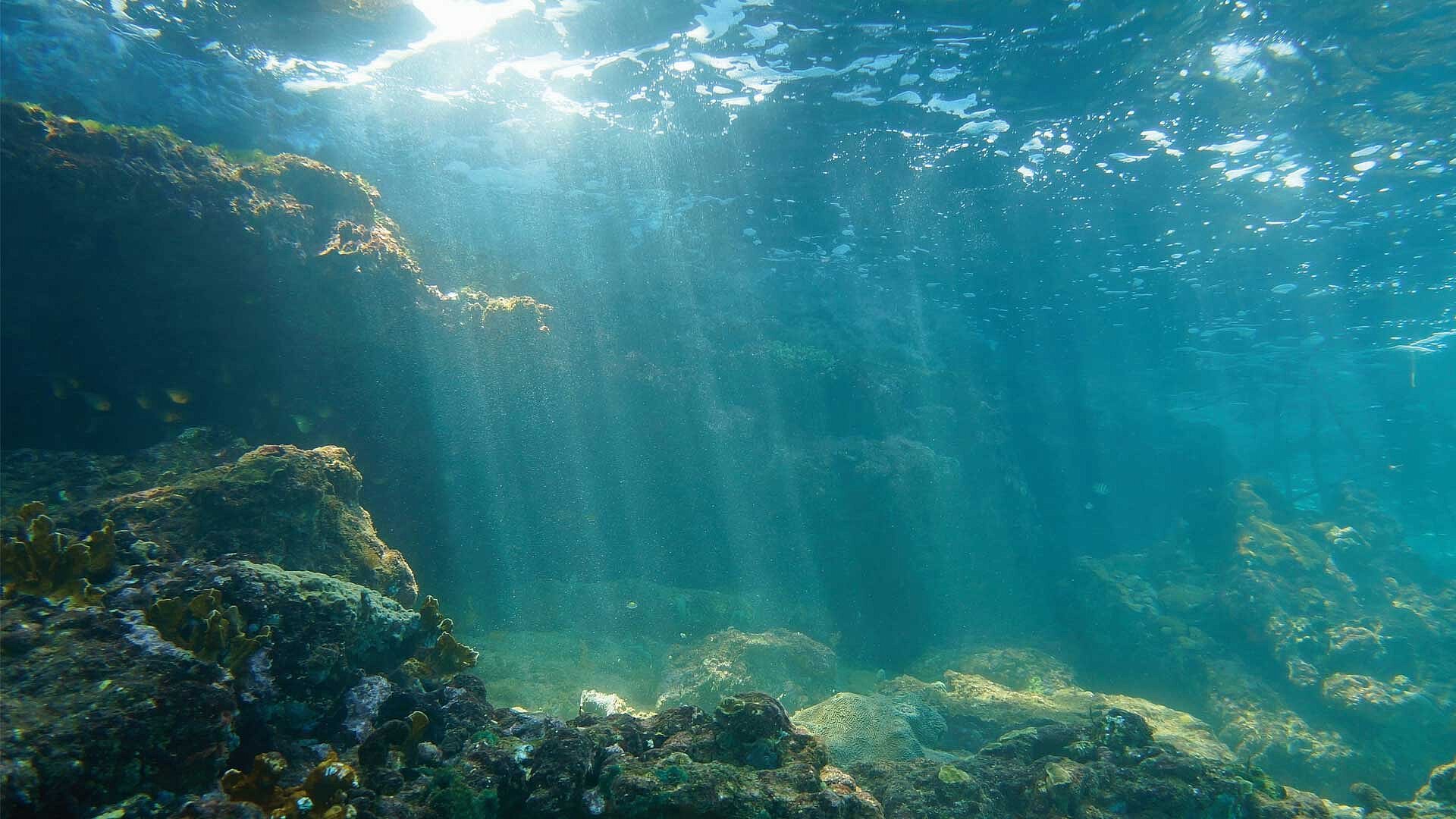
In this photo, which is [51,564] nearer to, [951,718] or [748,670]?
[748,670]

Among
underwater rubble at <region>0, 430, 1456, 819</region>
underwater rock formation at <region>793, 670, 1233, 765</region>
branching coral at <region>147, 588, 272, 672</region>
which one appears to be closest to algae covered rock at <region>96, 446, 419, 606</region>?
underwater rubble at <region>0, 430, 1456, 819</region>

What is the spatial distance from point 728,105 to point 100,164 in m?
10.5

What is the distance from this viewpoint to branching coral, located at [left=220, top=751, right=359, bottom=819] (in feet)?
10.7

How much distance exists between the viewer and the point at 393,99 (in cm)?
1441

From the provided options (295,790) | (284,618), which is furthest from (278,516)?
(295,790)

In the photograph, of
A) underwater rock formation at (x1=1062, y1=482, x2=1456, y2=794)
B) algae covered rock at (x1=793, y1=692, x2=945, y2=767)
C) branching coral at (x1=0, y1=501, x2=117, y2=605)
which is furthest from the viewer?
underwater rock formation at (x1=1062, y1=482, x2=1456, y2=794)

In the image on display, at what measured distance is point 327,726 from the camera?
462 centimetres

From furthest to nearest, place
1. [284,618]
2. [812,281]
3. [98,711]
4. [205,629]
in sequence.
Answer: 1. [812,281]
2. [284,618]
3. [205,629]
4. [98,711]

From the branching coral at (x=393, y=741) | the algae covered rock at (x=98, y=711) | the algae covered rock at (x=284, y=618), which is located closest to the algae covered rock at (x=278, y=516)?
the algae covered rock at (x=284, y=618)

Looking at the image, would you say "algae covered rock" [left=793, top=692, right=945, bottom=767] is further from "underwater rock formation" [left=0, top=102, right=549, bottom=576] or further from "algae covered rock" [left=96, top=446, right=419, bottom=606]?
"underwater rock formation" [left=0, top=102, right=549, bottom=576]

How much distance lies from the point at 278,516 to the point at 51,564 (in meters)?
2.22

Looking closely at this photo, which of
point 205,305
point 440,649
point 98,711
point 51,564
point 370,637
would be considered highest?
point 205,305

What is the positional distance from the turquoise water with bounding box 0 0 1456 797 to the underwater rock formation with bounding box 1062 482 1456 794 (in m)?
0.15

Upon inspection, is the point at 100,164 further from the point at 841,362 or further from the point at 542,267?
the point at 841,362
